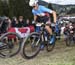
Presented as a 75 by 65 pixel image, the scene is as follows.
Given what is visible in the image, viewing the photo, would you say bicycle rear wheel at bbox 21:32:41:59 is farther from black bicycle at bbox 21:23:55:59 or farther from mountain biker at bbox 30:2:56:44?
mountain biker at bbox 30:2:56:44

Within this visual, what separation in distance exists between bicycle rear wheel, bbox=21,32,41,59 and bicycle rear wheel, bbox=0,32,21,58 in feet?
1.16

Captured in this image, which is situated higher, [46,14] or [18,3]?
[46,14]

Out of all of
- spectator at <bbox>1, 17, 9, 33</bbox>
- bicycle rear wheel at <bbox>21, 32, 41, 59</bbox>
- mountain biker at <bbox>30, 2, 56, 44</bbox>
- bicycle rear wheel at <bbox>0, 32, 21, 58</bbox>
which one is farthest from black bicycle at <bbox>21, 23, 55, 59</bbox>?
spectator at <bbox>1, 17, 9, 33</bbox>

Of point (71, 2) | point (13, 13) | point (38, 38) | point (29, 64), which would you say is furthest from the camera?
point (13, 13)

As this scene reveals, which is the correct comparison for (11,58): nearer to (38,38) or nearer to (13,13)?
(38,38)

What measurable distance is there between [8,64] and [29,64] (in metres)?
0.58

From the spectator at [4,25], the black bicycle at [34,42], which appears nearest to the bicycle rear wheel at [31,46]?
the black bicycle at [34,42]

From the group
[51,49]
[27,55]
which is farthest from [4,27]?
[27,55]

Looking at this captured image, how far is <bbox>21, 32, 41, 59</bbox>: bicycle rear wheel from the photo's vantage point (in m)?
9.61

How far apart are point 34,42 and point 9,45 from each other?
28.8 inches

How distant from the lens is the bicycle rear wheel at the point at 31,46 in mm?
9611

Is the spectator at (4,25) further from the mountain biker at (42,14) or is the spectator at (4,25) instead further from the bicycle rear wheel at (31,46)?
the bicycle rear wheel at (31,46)

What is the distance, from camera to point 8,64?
30.7 ft

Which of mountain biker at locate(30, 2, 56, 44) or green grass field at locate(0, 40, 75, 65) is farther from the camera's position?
mountain biker at locate(30, 2, 56, 44)
